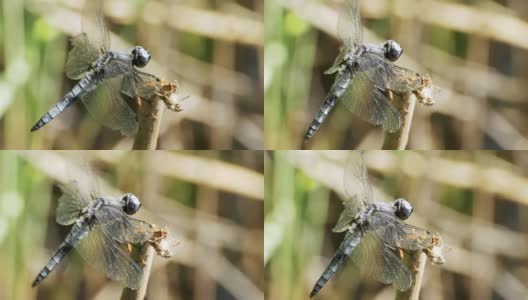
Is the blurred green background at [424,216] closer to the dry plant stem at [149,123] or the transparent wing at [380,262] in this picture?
the transparent wing at [380,262]

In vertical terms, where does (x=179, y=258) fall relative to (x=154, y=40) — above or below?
below

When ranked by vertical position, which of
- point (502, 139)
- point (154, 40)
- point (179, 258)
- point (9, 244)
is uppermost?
point (502, 139)

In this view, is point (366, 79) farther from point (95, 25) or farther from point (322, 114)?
point (95, 25)

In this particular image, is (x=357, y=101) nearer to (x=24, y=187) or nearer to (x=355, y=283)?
(x=355, y=283)

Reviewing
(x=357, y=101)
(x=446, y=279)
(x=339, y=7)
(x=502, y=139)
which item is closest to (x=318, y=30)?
(x=339, y=7)

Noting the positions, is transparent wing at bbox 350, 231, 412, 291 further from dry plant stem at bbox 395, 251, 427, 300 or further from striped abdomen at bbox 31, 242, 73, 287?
striped abdomen at bbox 31, 242, 73, 287

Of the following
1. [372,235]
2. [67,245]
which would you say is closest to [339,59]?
[372,235]
